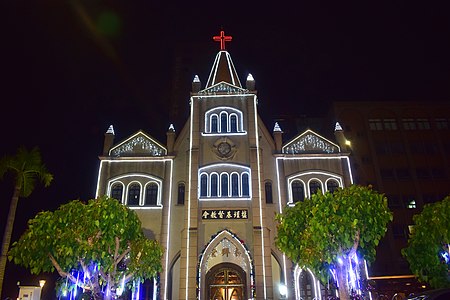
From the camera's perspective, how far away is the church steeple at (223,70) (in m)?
34.5

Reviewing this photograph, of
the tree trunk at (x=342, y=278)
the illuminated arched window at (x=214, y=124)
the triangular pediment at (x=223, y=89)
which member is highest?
the triangular pediment at (x=223, y=89)

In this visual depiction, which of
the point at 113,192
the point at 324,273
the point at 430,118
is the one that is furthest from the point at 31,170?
the point at 430,118

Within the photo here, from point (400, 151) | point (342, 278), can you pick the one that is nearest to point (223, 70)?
point (400, 151)

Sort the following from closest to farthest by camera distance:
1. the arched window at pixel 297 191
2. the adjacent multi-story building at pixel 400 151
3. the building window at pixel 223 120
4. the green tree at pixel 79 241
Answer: the green tree at pixel 79 241
the arched window at pixel 297 191
the building window at pixel 223 120
the adjacent multi-story building at pixel 400 151

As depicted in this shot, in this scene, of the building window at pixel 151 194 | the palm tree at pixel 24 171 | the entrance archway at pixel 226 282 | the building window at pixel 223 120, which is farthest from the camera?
the building window at pixel 223 120

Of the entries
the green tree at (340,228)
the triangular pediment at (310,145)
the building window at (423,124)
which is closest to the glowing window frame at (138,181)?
the triangular pediment at (310,145)

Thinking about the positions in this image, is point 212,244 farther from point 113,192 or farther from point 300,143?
point 300,143

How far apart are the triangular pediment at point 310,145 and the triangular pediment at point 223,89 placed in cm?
614

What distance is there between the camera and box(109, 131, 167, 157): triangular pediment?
102ft

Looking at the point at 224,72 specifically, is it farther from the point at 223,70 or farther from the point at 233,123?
the point at 233,123

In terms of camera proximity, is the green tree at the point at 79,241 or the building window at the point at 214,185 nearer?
the green tree at the point at 79,241

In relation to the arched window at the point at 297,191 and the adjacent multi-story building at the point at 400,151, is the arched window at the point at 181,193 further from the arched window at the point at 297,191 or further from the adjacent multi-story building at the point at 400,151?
the adjacent multi-story building at the point at 400,151

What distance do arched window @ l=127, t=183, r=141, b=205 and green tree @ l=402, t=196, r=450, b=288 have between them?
1900 cm

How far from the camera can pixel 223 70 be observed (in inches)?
1384
